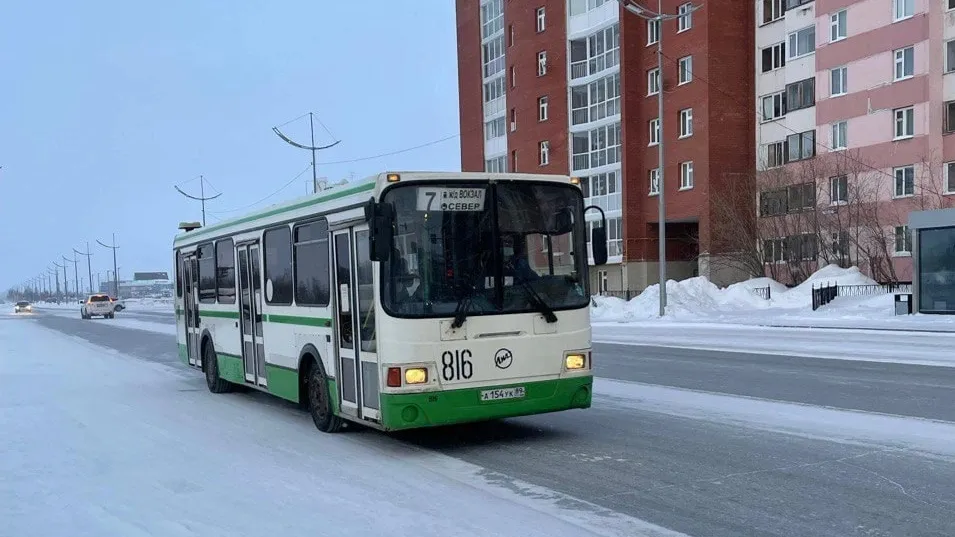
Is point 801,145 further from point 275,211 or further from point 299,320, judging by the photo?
point 299,320

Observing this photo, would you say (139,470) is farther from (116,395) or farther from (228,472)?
(116,395)

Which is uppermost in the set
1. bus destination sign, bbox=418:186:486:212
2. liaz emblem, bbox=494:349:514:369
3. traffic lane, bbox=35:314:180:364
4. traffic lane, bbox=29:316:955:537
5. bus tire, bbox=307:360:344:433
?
bus destination sign, bbox=418:186:486:212

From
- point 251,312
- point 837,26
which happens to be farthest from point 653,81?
point 251,312

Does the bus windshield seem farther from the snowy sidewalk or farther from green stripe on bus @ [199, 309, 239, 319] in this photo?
the snowy sidewalk

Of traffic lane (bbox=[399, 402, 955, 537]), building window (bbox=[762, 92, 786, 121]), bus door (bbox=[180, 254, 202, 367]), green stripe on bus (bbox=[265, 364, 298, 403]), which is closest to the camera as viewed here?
traffic lane (bbox=[399, 402, 955, 537])

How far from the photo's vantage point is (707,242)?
43.1 metres

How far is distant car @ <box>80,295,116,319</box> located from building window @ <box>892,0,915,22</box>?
49.9 m

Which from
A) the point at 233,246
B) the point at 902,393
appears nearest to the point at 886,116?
the point at 902,393

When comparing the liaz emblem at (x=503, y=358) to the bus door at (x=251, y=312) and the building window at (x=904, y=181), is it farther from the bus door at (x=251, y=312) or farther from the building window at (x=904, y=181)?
the building window at (x=904, y=181)

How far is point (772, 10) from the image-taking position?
44656 mm

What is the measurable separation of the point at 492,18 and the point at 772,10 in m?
20.9

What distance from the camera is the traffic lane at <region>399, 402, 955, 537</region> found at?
5.80 meters

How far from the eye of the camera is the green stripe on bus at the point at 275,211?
8.69 m

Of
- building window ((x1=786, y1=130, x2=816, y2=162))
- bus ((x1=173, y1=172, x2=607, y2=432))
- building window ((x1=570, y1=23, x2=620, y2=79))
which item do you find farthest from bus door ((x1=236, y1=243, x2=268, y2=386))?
building window ((x1=570, y1=23, x2=620, y2=79))
